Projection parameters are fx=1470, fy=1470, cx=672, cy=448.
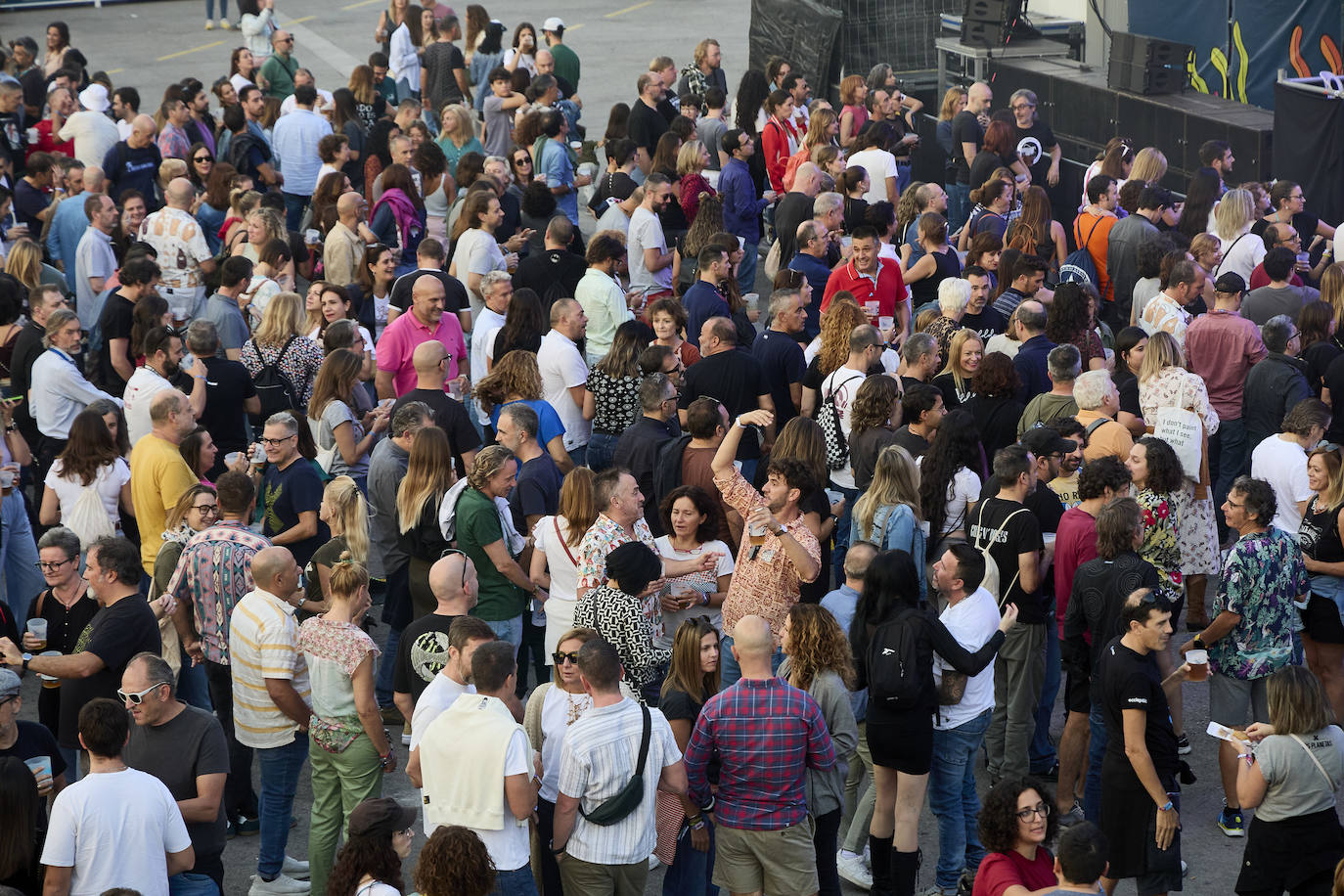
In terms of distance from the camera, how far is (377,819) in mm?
4832

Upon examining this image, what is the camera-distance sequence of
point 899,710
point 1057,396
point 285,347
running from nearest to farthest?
point 899,710 → point 1057,396 → point 285,347

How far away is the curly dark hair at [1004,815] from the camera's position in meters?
5.13

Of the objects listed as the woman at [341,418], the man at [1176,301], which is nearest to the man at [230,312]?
the woman at [341,418]

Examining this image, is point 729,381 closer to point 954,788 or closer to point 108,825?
point 954,788

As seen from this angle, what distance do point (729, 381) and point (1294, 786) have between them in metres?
3.85

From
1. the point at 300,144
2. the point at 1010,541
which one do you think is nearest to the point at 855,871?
the point at 1010,541

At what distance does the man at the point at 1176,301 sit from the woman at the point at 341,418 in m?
4.90

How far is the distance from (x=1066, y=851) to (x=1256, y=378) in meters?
4.95

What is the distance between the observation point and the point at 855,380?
8117 millimetres

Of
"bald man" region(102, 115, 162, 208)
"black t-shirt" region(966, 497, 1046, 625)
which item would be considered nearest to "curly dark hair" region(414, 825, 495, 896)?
"black t-shirt" region(966, 497, 1046, 625)

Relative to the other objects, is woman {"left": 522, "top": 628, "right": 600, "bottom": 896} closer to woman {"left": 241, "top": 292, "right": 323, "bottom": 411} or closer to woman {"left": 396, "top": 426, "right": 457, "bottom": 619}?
woman {"left": 396, "top": 426, "right": 457, "bottom": 619}

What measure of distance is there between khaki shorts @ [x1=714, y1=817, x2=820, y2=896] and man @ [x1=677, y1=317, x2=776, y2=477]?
3186 mm

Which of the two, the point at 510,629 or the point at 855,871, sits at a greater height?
the point at 510,629

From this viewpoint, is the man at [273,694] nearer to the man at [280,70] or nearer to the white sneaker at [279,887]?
the white sneaker at [279,887]
